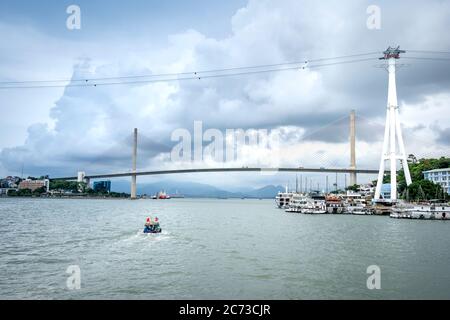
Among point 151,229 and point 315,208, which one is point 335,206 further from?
point 151,229

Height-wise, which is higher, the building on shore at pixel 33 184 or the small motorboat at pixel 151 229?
the building on shore at pixel 33 184

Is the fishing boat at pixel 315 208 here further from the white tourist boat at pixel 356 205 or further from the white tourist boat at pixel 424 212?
the white tourist boat at pixel 424 212

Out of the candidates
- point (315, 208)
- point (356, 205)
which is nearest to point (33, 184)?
point (315, 208)

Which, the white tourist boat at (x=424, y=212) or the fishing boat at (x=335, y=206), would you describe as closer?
the white tourist boat at (x=424, y=212)

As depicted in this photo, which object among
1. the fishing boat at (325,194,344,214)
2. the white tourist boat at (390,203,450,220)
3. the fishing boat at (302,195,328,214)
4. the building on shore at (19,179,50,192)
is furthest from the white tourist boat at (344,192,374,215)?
the building on shore at (19,179,50,192)

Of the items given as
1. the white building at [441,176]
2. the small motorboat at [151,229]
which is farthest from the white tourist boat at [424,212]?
the small motorboat at [151,229]

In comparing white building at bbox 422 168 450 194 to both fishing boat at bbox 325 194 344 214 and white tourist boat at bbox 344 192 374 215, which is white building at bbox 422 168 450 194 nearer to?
white tourist boat at bbox 344 192 374 215
